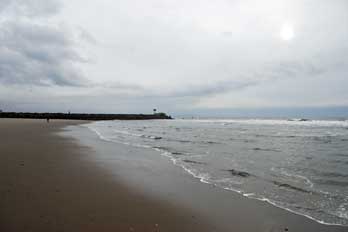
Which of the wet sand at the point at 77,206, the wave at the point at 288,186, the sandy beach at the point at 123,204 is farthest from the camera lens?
the wave at the point at 288,186

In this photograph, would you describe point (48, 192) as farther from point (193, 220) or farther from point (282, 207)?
point (282, 207)

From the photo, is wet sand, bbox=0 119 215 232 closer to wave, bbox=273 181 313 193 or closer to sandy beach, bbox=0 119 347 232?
sandy beach, bbox=0 119 347 232

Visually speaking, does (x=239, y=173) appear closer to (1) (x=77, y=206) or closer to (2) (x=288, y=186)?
(2) (x=288, y=186)

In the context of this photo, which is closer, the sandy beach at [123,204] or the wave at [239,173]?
the sandy beach at [123,204]

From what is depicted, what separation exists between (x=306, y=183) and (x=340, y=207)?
90.1 inches

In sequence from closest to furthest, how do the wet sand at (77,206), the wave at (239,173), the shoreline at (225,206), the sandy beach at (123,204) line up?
the wet sand at (77,206)
the sandy beach at (123,204)
the shoreline at (225,206)
the wave at (239,173)

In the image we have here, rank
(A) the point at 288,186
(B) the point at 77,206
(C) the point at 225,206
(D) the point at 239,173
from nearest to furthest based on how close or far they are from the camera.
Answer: (B) the point at 77,206 < (C) the point at 225,206 < (A) the point at 288,186 < (D) the point at 239,173

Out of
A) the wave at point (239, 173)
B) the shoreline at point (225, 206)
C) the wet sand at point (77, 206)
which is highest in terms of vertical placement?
the wet sand at point (77, 206)

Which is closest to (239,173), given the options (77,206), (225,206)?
(225,206)

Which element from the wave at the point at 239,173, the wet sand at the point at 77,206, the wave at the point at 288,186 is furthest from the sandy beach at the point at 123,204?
the wave at the point at 288,186

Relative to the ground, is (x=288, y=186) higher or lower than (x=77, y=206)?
lower

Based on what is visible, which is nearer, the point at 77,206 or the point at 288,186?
the point at 77,206

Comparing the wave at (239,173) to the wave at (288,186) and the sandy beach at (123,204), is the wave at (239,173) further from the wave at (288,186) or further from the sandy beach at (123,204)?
the sandy beach at (123,204)

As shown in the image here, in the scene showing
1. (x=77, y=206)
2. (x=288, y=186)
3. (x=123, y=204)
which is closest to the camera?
(x=77, y=206)
